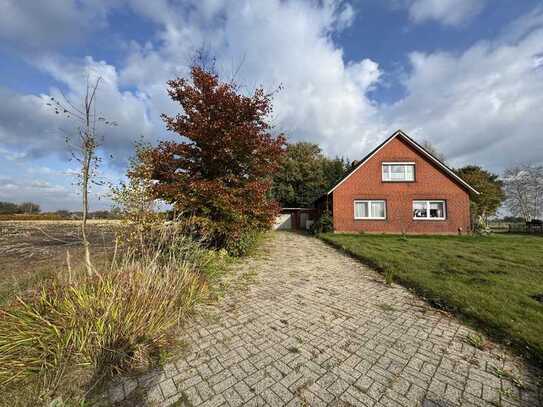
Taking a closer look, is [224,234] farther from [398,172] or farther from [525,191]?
[525,191]

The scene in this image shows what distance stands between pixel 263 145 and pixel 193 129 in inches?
91.9

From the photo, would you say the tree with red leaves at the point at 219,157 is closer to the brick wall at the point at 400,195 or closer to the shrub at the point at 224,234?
the shrub at the point at 224,234

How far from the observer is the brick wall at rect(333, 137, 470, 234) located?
15898 mm

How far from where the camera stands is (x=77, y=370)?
2.48 meters

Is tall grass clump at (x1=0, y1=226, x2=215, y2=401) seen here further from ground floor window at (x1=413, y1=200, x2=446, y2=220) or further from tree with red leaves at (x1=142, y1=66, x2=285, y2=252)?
ground floor window at (x1=413, y1=200, x2=446, y2=220)

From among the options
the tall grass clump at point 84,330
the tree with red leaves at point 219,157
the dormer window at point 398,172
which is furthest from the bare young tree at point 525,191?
the tall grass clump at point 84,330

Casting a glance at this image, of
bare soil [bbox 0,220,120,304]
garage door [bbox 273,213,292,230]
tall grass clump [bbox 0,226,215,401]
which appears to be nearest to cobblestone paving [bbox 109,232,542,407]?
tall grass clump [bbox 0,226,215,401]

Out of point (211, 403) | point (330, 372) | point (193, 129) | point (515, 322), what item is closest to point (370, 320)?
point (330, 372)

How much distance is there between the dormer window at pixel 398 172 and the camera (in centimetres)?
1652

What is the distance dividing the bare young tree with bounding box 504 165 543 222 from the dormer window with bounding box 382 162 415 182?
85.0 feet

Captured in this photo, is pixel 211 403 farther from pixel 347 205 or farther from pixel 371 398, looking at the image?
pixel 347 205

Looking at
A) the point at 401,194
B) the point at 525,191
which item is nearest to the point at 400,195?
the point at 401,194

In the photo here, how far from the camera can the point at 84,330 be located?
104 inches

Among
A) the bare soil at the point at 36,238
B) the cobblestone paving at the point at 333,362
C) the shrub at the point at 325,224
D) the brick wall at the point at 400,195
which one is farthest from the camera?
the shrub at the point at 325,224
